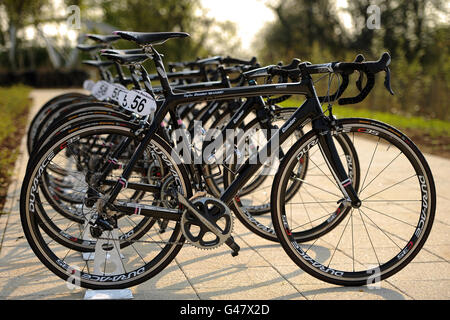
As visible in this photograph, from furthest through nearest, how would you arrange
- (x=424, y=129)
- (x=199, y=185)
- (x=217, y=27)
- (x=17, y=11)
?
1. (x=217, y=27)
2. (x=17, y=11)
3. (x=424, y=129)
4. (x=199, y=185)

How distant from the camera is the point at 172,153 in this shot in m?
3.27

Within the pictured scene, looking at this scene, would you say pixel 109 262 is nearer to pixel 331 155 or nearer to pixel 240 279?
pixel 240 279

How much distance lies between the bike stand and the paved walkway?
0.09m

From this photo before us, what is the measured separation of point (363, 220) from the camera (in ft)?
15.4

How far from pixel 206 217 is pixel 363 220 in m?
1.84

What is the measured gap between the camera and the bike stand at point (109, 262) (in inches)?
126

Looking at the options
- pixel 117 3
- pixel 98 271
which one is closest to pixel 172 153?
pixel 98 271

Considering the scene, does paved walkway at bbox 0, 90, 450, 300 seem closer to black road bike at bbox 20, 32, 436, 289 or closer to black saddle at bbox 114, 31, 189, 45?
black road bike at bbox 20, 32, 436, 289

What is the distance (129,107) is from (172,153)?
466mm

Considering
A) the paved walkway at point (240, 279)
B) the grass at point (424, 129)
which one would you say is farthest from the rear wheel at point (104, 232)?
the grass at point (424, 129)

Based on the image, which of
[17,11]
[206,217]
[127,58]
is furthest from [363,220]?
[17,11]

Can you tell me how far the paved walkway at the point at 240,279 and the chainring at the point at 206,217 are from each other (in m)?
0.27

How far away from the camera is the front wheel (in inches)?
128

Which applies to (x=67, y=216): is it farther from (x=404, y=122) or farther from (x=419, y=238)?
(x=404, y=122)
